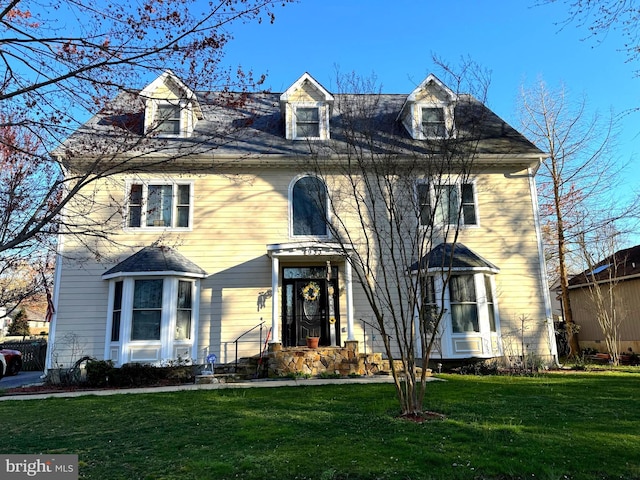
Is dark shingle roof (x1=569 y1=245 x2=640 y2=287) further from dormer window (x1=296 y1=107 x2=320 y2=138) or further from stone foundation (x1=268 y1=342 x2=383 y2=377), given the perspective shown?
dormer window (x1=296 y1=107 x2=320 y2=138)

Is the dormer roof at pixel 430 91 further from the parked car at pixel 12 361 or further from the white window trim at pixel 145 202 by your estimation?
the parked car at pixel 12 361

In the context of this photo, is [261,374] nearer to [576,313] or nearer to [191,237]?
[191,237]

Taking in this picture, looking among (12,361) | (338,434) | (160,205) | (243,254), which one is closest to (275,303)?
(243,254)

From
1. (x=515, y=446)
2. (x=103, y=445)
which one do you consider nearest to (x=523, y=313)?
(x=515, y=446)

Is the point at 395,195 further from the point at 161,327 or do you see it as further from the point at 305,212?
the point at 161,327

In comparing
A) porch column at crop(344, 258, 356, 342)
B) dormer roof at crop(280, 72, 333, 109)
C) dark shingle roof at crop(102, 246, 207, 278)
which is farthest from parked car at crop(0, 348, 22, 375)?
dormer roof at crop(280, 72, 333, 109)

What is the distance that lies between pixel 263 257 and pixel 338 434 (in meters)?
7.43

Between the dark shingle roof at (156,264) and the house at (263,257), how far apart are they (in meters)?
0.05

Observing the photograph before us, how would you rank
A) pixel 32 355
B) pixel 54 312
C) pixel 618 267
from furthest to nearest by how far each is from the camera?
1. pixel 32 355
2. pixel 618 267
3. pixel 54 312

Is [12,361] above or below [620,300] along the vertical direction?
below

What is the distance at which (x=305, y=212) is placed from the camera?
12.6m

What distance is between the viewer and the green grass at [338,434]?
13.3 feet

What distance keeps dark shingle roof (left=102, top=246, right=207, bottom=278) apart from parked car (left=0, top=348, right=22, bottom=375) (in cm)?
883

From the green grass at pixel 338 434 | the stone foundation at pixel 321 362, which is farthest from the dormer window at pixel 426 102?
the green grass at pixel 338 434
